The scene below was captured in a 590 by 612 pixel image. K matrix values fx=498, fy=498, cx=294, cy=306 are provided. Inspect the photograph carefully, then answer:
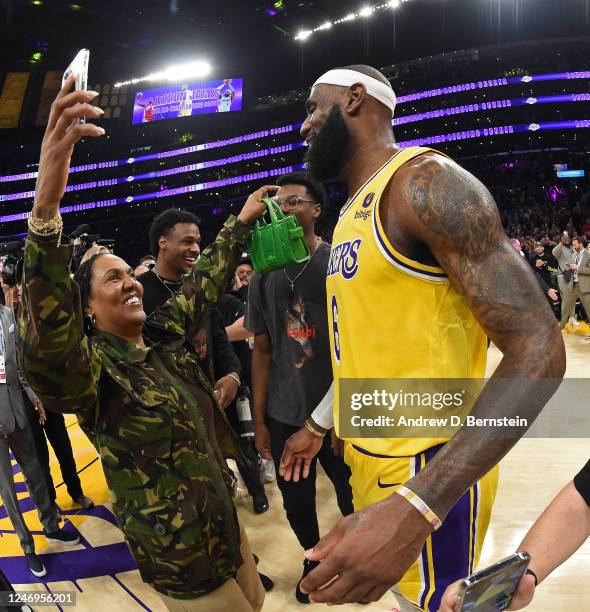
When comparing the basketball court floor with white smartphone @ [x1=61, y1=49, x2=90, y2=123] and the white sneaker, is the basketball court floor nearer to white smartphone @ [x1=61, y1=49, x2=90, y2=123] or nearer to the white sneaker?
the white sneaker

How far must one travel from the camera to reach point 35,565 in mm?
2936

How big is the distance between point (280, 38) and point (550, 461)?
2601 centimetres

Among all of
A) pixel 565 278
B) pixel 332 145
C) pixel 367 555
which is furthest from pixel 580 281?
pixel 367 555

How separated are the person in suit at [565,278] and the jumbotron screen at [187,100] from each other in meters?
21.0

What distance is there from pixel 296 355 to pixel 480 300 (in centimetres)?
175

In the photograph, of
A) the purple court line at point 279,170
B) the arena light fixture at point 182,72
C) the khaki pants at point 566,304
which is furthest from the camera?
the arena light fixture at point 182,72

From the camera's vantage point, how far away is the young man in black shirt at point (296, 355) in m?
2.66

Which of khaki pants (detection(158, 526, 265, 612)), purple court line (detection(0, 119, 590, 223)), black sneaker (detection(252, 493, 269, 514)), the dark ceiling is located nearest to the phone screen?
khaki pants (detection(158, 526, 265, 612))

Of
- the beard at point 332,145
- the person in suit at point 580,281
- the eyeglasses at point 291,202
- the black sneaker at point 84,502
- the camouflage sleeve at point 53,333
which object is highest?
the beard at point 332,145

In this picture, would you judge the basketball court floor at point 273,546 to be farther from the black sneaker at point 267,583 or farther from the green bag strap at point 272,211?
the green bag strap at point 272,211

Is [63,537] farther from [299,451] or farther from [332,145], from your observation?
[332,145]

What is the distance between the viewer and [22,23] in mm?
21625

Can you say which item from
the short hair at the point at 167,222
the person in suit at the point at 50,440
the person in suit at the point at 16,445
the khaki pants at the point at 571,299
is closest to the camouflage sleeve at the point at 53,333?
the short hair at the point at 167,222

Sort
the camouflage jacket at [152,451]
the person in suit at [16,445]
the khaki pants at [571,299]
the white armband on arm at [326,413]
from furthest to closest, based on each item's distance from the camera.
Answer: the khaki pants at [571,299] < the person in suit at [16,445] < the white armband on arm at [326,413] < the camouflage jacket at [152,451]
